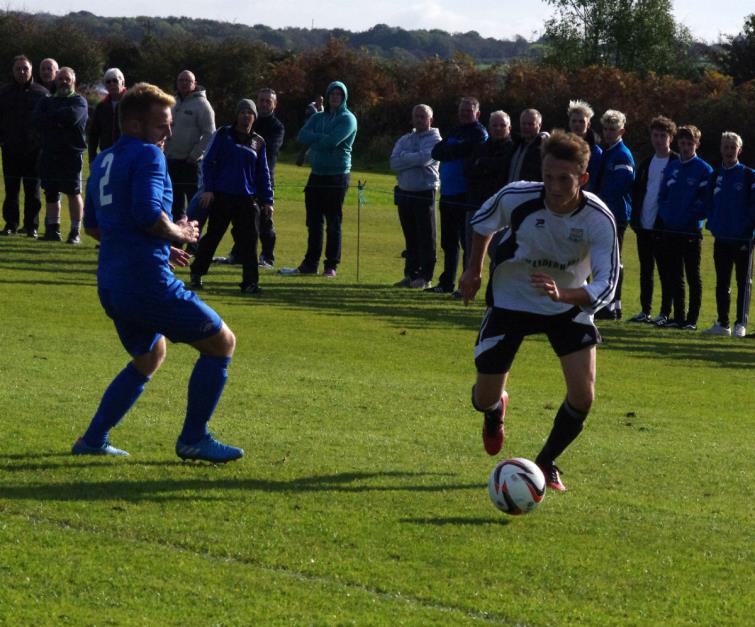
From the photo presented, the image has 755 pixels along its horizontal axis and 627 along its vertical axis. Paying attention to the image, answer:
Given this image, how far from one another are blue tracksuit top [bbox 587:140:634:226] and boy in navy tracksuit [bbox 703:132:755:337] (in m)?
1.03

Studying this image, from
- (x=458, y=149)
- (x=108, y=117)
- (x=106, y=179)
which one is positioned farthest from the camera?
(x=108, y=117)

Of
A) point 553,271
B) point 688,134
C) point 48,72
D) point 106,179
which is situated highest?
point 48,72

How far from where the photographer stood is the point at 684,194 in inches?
686

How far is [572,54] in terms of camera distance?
91812 mm

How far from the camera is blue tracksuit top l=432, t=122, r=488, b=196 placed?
18.2 m

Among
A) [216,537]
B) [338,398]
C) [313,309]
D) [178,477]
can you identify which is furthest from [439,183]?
[216,537]

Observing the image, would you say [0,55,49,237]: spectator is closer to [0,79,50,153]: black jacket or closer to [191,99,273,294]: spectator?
[0,79,50,153]: black jacket

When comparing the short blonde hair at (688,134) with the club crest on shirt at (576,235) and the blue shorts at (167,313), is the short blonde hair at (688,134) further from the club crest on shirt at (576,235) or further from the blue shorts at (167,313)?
the blue shorts at (167,313)

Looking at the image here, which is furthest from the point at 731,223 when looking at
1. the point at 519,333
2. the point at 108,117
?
the point at 519,333

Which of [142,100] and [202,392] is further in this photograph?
[202,392]

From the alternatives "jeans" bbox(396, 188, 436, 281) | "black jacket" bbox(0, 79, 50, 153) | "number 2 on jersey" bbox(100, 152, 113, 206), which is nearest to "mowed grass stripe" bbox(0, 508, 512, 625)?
"number 2 on jersey" bbox(100, 152, 113, 206)

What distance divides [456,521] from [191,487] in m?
1.49

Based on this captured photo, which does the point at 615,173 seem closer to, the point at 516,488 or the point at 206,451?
the point at 206,451

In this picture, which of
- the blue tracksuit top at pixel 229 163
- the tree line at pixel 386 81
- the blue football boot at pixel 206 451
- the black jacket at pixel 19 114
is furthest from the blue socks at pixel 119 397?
the tree line at pixel 386 81
